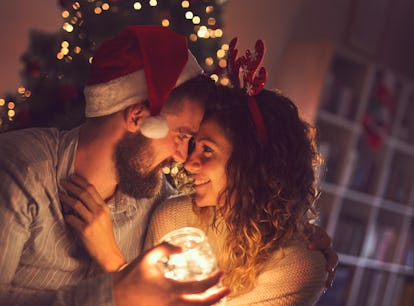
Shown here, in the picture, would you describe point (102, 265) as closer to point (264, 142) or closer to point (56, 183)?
point (56, 183)

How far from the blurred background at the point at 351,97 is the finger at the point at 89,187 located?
1.91 metres

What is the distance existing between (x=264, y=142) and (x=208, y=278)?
50 cm

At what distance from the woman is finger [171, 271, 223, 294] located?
0.39m

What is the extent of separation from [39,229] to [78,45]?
116 centimetres

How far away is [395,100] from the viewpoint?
4031 mm

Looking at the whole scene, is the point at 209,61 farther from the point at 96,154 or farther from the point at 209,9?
the point at 96,154

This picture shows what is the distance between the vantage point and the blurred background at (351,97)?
11.9 feet

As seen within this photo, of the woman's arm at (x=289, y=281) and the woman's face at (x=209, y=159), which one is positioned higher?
the woman's face at (x=209, y=159)

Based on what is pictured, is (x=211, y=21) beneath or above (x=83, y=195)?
above

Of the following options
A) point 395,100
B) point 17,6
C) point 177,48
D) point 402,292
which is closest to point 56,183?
point 177,48

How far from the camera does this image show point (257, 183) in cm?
164

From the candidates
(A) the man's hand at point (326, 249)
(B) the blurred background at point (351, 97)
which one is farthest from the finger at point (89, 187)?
(B) the blurred background at point (351, 97)

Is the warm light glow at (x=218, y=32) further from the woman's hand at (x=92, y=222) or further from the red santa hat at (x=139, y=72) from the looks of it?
the woman's hand at (x=92, y=222)

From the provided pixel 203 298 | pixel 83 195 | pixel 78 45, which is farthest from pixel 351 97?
pixel 203 298
